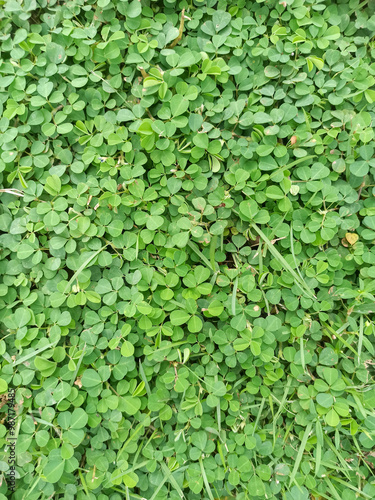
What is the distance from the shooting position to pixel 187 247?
68.9 inches

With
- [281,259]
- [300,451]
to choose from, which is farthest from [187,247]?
[300,451]

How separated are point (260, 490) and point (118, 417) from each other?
78cm

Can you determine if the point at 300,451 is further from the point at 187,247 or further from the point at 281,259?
the point at 187,247

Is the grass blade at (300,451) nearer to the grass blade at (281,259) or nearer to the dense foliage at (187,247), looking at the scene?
the dense foliage at (187,247)

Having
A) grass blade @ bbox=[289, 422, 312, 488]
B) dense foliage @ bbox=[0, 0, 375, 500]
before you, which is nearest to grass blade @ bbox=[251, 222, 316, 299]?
dense foliage @ bbox=[0, 0, 375, 500]

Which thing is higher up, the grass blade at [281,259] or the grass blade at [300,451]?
the grass blade at [281,259]

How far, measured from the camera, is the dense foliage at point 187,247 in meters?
1.68

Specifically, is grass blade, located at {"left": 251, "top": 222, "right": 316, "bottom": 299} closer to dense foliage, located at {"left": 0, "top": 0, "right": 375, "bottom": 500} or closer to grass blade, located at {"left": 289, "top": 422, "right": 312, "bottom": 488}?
dense foliage, located at {"left": 0, "top": 0, "right": 375, "bottom": 500}

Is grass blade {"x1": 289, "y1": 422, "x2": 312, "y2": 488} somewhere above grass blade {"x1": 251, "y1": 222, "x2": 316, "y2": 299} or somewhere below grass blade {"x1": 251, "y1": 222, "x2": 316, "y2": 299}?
below

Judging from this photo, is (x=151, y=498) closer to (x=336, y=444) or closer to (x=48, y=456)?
(x=48, y=456)

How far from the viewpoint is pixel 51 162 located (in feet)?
5.88

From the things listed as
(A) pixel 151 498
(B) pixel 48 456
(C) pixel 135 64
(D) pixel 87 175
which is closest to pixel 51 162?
(D) pixel 87 175

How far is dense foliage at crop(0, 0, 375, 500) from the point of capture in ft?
5.50

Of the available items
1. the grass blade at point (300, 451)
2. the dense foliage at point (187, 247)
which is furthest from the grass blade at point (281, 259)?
the grass blade at point (300, 451)
